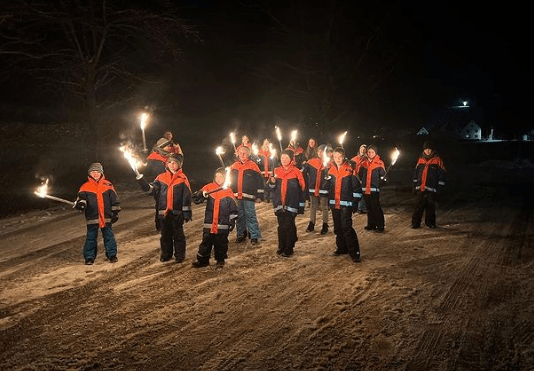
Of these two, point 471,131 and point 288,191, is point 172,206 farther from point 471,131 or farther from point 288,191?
point 471,131

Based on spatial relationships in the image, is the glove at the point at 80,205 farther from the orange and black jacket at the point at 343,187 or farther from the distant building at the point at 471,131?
the distant building at the point at 471,131

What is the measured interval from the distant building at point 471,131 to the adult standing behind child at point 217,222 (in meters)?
77.7

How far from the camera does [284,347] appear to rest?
187 inches

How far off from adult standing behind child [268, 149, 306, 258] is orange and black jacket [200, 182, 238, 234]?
1.05 metres

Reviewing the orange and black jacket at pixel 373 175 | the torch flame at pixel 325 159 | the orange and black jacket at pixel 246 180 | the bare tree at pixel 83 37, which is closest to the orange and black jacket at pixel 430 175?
the orange and black jacket at pixel 373 175

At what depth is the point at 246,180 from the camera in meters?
8.81

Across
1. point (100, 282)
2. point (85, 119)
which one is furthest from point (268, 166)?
point (85, 119)

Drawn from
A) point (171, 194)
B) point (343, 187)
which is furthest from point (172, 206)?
point (343, 187)

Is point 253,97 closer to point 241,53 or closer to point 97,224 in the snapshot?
point 241,53

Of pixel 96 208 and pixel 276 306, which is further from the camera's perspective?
pixel 96 208

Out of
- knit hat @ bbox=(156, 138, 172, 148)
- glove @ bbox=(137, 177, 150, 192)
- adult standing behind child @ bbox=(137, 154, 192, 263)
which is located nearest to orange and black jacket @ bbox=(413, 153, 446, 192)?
adult standing behind child @ bbox=(137, 154, 192, 263)

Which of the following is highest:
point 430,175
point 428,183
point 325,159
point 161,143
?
point 161,143

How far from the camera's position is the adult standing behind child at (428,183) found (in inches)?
404

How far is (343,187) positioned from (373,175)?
269 cm
